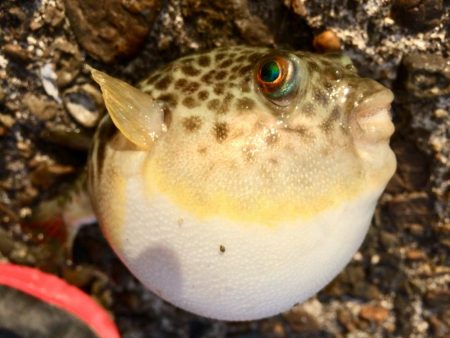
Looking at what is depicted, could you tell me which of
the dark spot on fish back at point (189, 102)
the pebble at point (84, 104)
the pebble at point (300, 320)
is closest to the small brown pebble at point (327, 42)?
the dark spot on fish back at point (189, 102)

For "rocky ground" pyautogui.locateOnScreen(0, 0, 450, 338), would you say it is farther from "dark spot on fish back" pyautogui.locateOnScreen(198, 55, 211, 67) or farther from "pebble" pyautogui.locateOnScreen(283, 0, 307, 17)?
"dark spot on fish back" pyautogui.locateOnScreen(198, 55, 211, 67)

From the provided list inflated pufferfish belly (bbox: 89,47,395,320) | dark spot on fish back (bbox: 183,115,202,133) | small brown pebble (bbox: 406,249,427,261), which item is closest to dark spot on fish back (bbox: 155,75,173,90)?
inflated pufferfish belly (bbox: 89,47,395,320)

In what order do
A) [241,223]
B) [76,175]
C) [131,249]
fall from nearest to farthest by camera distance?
[241,223] < [131,249] < [76,175]

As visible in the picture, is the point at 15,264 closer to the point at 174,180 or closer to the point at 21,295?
the point at 21,295

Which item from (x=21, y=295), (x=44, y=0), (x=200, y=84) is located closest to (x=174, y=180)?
(x=200, y=84)

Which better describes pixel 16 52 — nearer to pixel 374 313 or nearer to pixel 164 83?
pixel 164 83

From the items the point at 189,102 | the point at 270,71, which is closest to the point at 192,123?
the point at 189,102
